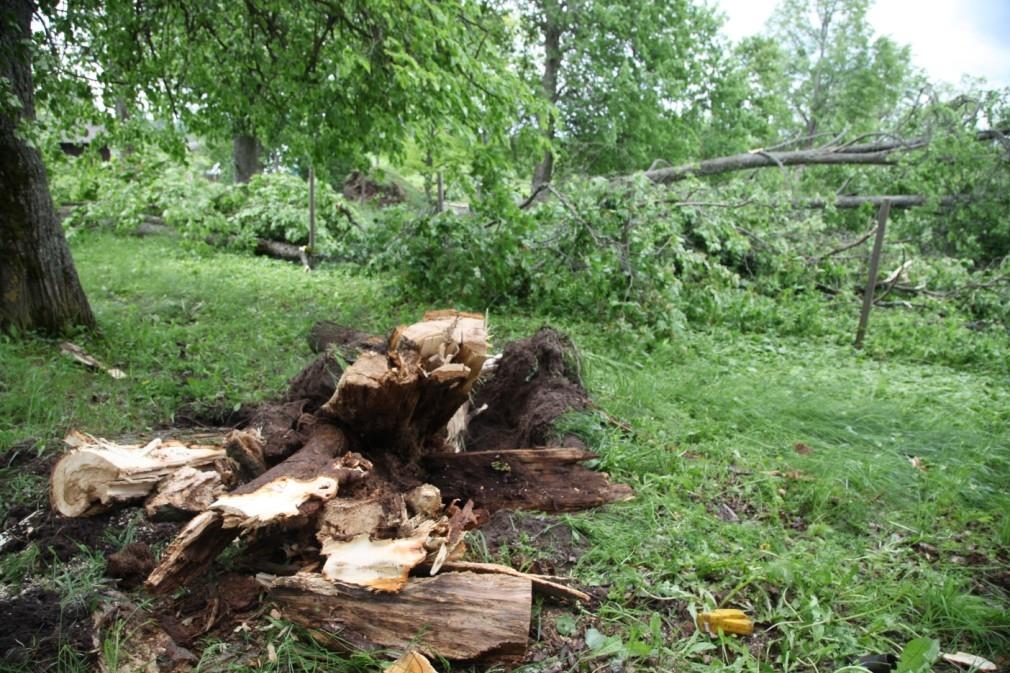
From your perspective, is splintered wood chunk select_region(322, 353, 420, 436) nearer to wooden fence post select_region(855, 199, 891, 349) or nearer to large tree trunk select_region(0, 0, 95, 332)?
large tree trunk select_region(0, 0, 95, 332)

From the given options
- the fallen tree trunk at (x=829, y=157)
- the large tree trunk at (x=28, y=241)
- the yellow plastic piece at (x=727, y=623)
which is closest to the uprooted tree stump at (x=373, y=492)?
the yellow plastic piece at (x=727, y=623)

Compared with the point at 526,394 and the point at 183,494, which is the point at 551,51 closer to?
the point at 526,394

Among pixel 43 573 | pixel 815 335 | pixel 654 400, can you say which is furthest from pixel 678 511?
pixel 815 335

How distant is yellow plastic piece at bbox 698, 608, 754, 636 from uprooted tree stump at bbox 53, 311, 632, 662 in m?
0.39

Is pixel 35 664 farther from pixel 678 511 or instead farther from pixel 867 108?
pixel 867 108

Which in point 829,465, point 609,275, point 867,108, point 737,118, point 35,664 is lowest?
point 35,664

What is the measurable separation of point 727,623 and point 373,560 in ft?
3.82

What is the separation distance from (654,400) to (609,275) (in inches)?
92.0

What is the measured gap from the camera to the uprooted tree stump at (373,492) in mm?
2164

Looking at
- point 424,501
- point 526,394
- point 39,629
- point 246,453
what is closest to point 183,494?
point 246,453

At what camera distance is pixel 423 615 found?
215 cm

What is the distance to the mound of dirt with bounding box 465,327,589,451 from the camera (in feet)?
12.4

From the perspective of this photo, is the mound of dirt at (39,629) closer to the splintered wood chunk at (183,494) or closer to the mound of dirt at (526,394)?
the splintered wood chunk at (183,494)

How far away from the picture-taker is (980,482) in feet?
11.5
